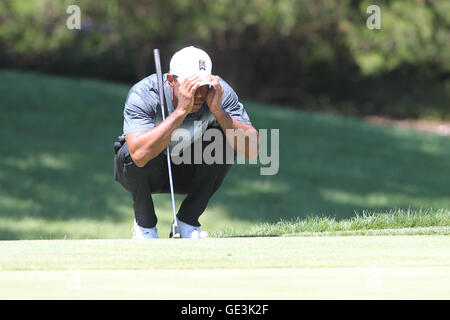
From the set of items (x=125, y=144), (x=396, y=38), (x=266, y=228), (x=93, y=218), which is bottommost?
(x=93, y=218)

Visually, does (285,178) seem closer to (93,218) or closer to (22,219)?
(93,218)

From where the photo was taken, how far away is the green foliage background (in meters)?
17.2

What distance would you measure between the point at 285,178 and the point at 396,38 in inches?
254

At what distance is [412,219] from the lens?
5.31m

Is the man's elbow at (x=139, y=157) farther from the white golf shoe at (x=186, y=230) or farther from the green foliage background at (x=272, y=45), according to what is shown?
the green foliage background at (x=272, y=45)

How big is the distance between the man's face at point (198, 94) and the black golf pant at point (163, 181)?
358mm

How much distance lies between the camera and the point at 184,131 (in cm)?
486

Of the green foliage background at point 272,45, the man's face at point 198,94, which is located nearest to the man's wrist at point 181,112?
the man's face at point 198,94

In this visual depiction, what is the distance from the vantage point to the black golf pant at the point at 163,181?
16.0ft

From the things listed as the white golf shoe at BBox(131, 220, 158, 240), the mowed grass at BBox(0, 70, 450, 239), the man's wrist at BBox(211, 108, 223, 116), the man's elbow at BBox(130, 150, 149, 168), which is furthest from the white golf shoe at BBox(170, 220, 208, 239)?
the mowed grass at BBox(0, 70, 450, 239)

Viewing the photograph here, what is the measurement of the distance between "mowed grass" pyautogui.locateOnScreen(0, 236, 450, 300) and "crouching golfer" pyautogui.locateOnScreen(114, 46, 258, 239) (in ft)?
2.54

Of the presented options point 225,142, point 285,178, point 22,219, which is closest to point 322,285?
point 225,142

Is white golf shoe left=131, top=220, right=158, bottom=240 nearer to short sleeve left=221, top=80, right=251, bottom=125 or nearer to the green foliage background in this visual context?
short sleeve left=221, top=80, right=251, bottom=125

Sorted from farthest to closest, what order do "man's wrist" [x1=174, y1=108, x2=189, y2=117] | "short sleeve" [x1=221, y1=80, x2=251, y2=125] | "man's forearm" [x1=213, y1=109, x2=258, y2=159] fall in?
1. "short sleeve" [x1=221, y1=80, x2=251, y2=125]
2. "man's forearm" [x1=213, y1=109, x2=258, y2=159]
3. "man's wrist" [x1=174, y1=108, x2=189, y2=117]
